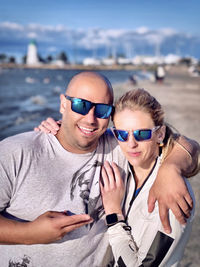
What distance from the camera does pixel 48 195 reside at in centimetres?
230

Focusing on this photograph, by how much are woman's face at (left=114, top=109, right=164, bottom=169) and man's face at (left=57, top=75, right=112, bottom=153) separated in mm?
230

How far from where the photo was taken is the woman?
7.13 ft

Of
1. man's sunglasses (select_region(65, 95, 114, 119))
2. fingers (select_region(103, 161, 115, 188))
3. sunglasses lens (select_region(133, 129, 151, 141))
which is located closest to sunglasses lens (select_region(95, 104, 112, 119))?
man's sunglasses (select_region(65, 95, 114, 119))

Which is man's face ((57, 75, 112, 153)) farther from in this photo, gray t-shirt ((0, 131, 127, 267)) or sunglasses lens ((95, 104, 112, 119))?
gray t-shirt ((0, 131, 127, 267))

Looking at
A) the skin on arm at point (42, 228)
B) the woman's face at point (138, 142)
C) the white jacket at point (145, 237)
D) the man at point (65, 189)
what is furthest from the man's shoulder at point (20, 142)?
the white jacket at point (145, 237)

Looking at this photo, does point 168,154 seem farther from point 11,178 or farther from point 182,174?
point 11,178

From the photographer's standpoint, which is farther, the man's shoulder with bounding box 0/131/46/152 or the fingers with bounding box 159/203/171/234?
the man's shoulder with bounding box 0/131/46/152

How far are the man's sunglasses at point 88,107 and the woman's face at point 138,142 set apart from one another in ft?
0.41

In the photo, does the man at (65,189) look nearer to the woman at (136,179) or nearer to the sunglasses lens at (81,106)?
the sunglasses lens at (81,106)

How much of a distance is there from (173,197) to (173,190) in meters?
0.05

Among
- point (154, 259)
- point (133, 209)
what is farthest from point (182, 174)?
point (154, 259)

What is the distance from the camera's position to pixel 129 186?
8.74ft

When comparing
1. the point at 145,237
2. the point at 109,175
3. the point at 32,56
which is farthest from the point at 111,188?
the point at 32,56

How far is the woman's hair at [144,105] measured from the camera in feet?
8.07
